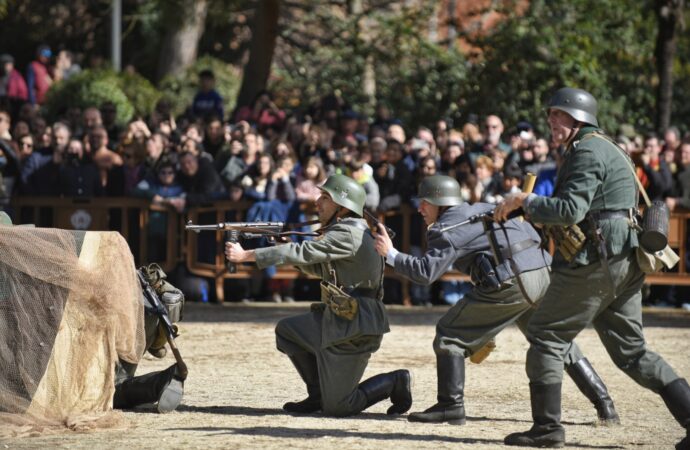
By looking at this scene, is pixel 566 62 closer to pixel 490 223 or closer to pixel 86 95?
pixel 86 95

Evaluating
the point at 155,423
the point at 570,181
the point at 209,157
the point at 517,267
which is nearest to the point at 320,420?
the point at 155,423

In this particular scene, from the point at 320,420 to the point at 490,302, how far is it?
127 centimetres

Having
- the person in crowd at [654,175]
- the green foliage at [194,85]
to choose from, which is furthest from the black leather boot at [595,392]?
the green foliage at [194,85]

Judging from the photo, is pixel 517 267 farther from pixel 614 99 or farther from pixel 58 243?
pixel 614 99

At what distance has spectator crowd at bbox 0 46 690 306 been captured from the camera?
49.8ft

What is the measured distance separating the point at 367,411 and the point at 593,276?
2218 millimetres

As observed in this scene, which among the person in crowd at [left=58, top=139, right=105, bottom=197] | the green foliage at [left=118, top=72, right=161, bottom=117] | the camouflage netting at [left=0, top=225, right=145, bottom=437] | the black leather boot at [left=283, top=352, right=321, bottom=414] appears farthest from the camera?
the green foliage at [left=118, top=72, right=161, bottom=117]

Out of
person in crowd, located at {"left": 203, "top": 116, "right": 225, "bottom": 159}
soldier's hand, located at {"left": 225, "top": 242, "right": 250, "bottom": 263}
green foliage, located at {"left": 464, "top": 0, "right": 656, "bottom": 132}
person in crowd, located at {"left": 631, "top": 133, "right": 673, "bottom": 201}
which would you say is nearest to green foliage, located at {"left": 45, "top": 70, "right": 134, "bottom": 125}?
person in crowd, located at {"left": 203, "top": 116, "right": 225, "bottom": 159}

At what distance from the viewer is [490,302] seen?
833 cm

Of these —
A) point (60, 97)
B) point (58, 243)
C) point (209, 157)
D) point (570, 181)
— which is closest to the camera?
point (570, 181)

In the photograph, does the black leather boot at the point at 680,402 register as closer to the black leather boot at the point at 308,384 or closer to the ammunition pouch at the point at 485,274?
the ammunition pouch at the point at 485,274

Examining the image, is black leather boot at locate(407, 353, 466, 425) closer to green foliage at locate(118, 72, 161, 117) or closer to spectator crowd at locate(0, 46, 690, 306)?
spectator crowd at locate(0, 46, 690, 306)

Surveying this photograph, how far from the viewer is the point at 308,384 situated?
28.8 feet

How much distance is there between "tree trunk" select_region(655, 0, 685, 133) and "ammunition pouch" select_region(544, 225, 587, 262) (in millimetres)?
11824
